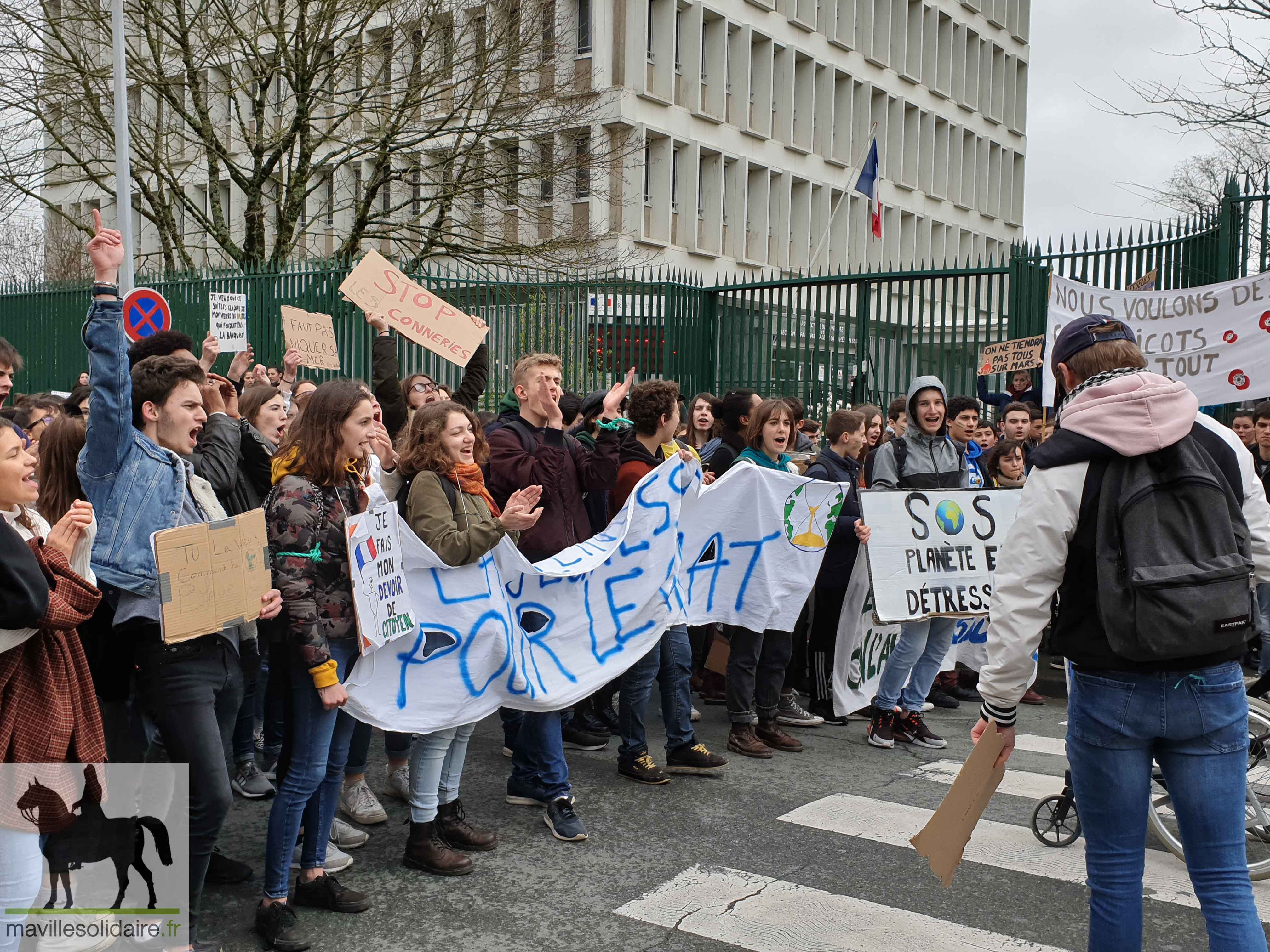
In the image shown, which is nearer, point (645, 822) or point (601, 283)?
point (645, 822)

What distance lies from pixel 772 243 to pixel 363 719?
35884mm

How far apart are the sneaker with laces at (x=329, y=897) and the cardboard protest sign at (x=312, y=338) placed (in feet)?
20.6

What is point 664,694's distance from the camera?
21.2ft

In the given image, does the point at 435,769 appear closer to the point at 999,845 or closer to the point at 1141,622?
the point at 999,845

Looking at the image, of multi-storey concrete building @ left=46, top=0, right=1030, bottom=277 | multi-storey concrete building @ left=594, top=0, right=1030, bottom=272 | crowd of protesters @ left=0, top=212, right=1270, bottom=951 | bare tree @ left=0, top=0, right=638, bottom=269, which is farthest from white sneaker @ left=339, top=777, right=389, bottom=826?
multi-storey concrete building @ left=594, top=0, right=1030, bottom=272

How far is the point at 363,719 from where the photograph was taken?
481 cm

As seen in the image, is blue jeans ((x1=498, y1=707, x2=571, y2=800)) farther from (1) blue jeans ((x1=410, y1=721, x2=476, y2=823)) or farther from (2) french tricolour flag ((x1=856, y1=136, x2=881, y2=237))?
(2) french tricolour flag ((x1=856, y1=136, x2=881, y2=237))

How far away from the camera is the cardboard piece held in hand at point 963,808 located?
356 centimetres

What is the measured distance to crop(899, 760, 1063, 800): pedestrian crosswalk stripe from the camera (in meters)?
6.09

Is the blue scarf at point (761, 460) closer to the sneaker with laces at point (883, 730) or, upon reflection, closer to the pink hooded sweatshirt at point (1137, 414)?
the sneaker with laces at point (883, 730)

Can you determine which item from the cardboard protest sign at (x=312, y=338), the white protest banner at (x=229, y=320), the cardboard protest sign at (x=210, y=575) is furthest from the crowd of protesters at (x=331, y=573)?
the white protest banner at (x=229, y=320)

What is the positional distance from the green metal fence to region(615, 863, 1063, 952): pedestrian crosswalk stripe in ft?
26.2

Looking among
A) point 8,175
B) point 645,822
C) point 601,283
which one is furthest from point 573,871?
point 8,175

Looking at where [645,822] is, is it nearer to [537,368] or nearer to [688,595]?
[688,595]
